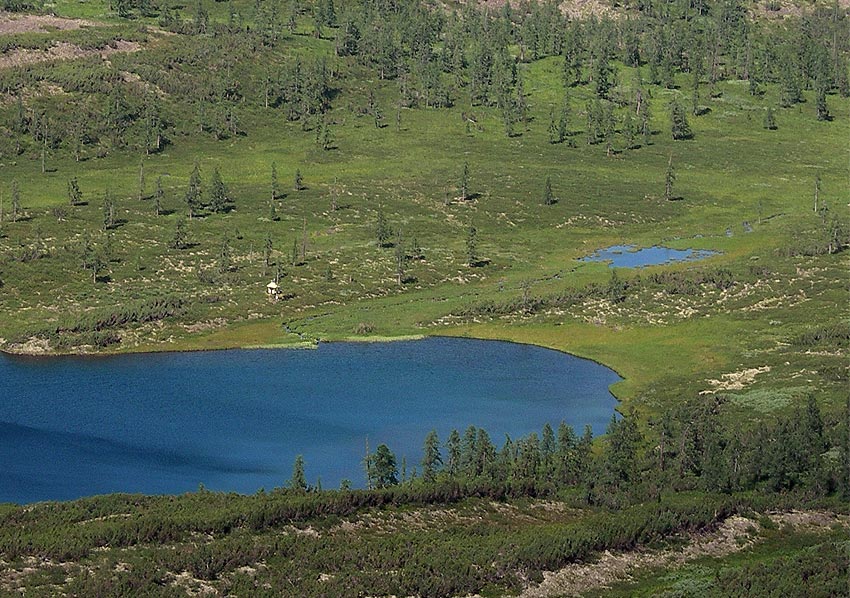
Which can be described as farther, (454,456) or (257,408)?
(257,408)

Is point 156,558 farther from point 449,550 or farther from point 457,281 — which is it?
point 457,281

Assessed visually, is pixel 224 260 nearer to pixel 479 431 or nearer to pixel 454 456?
pixel 479 431

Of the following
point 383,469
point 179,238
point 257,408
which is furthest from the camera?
point 179,238

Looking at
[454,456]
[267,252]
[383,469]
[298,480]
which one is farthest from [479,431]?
[267,252]

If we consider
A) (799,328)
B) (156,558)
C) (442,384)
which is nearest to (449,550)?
(156,558)

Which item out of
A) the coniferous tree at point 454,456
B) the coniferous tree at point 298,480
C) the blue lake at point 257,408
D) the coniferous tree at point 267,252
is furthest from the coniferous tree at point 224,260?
the coniferous tree at point 298,480

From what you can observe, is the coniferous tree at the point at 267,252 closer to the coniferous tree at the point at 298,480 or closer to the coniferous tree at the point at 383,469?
the coniferous tree at the point at 383,469
